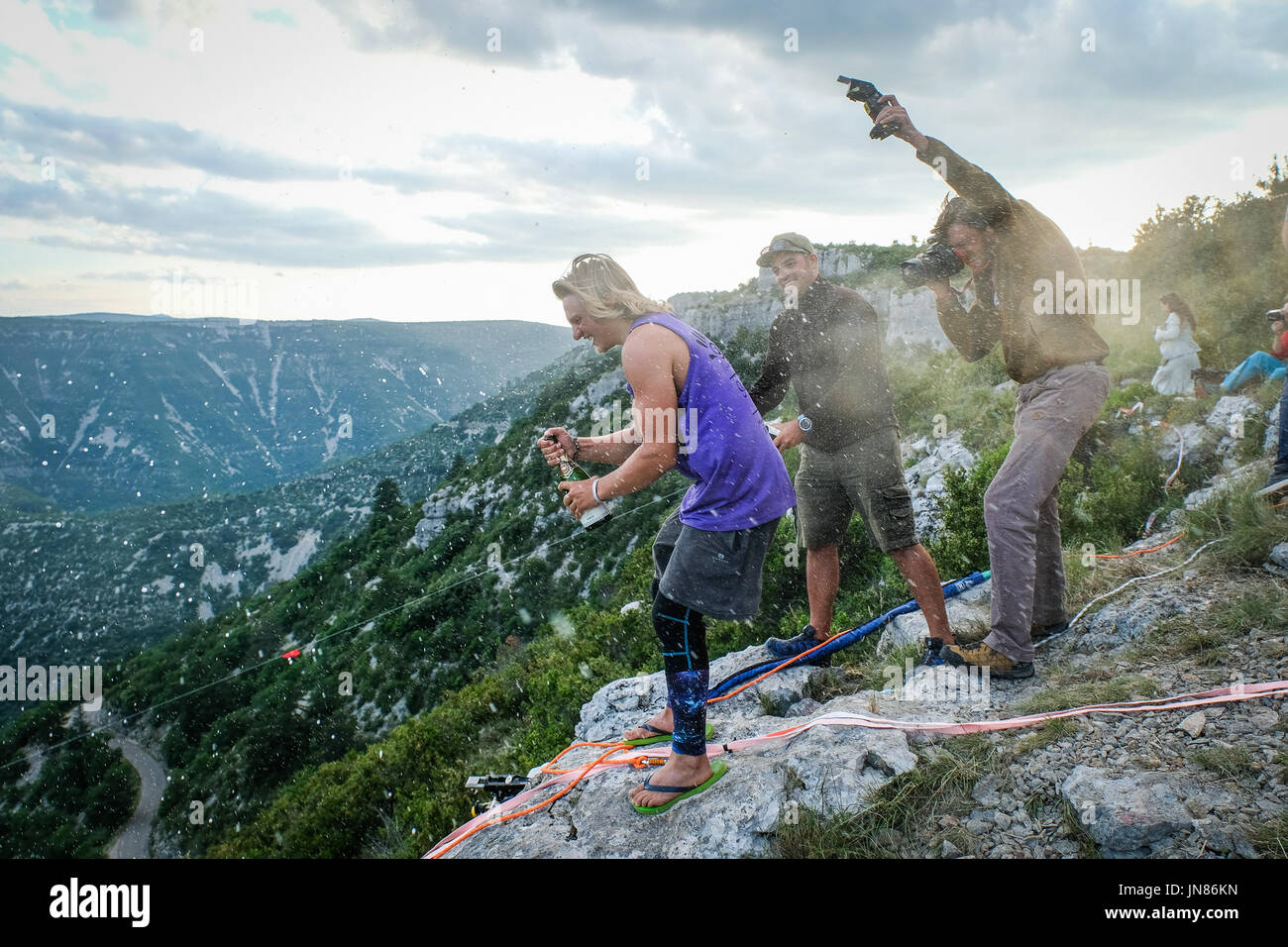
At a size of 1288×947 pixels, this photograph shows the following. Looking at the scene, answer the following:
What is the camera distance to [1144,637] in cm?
319

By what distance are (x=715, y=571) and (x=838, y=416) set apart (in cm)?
163

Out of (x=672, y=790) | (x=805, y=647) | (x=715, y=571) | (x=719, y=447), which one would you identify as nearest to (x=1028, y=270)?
(x=719, y=447)

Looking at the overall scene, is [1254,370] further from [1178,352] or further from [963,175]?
[963,175]

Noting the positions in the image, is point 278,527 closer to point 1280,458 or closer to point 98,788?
point 98,788

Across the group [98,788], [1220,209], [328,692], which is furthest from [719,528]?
[98,788]

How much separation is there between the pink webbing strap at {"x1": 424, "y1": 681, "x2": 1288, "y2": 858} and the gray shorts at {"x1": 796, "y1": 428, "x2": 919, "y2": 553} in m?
1.05

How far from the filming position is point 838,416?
378 cm

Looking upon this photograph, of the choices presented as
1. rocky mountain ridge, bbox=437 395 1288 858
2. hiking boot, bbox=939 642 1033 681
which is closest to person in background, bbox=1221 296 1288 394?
rocky mountain ridge, bbox=437 395 1288 858

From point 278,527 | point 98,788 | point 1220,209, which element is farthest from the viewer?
point 278,527

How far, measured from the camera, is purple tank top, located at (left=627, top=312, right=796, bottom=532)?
254 cm

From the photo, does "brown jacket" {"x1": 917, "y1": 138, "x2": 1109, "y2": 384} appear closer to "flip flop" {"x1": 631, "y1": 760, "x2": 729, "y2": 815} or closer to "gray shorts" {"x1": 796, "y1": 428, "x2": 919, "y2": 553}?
"gray shorts" {"x1": 796, "y1": 428, "x2": 919, "y2": 553}
